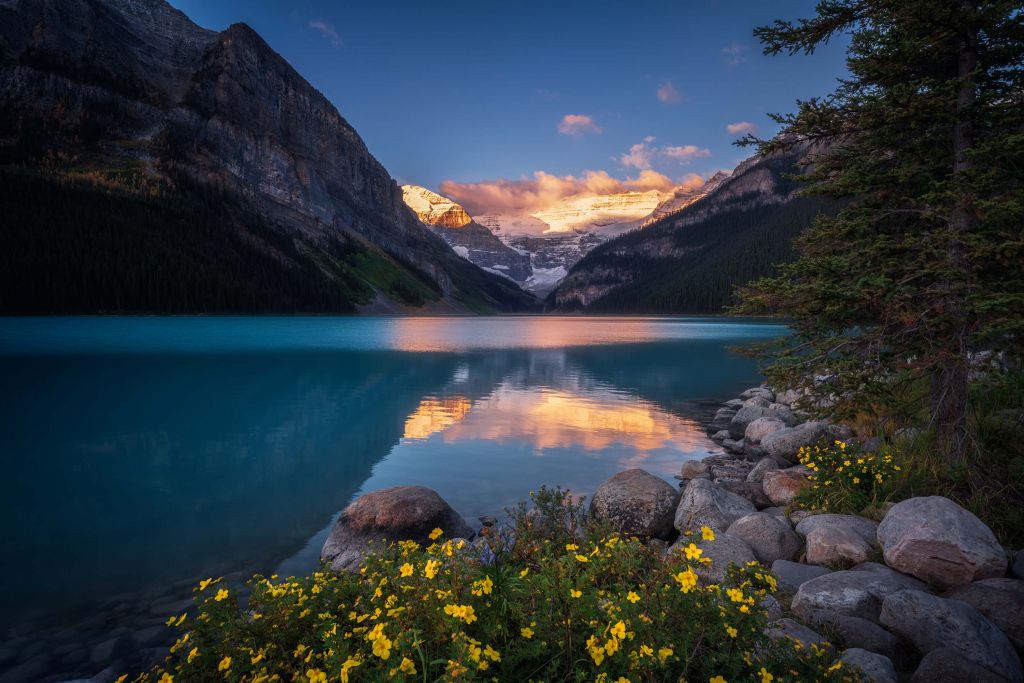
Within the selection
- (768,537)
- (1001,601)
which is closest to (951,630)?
(1001,601)

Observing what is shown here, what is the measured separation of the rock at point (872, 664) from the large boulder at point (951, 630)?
0.82 meters

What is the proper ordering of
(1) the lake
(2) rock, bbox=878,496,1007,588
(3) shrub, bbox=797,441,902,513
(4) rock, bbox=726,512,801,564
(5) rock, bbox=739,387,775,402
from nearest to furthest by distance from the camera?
1. (2) rock, bbox=878,496,1007,588
2. (4) rock, bbox=726,512,801,564
3. (1) the lake
4. (3) shrub, bbox=797,441,902,513
5. (5) rock, bbox=739,387,775,402

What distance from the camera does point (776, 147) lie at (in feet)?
32.2

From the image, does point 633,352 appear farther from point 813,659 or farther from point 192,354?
point 813,659

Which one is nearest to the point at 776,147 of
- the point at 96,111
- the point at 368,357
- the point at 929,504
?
the point at 929,504

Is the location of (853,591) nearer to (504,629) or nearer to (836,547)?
(836,547)

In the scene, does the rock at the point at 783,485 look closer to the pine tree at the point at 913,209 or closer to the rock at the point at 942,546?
the pine tree at the point at 913,209

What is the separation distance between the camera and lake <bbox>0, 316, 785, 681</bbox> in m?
8.83

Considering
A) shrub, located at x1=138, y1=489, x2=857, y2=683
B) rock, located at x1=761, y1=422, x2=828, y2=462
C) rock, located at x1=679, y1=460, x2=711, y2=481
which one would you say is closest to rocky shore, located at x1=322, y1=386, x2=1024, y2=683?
shrub, located at x1=138, y1=489, x2=857, y2=683

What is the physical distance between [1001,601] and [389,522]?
9.45 metres

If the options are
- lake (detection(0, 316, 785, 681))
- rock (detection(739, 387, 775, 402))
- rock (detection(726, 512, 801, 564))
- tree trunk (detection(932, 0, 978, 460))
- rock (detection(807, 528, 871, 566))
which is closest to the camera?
rock (detection(807, 528, 871, 566))

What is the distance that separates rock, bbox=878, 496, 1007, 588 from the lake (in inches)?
318

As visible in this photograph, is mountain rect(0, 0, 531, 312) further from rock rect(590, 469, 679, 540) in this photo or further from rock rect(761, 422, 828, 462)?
rock rect(761, 422, 828, 462)

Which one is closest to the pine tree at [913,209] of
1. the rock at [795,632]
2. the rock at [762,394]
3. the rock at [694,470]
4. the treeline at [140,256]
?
the rock at [795,632]
